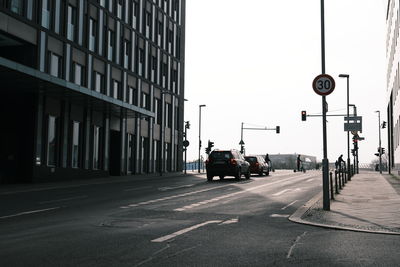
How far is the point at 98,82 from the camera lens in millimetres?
34062

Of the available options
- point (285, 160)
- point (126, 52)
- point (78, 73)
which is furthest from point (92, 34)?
point (285, 160)

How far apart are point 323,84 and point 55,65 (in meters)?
20.2

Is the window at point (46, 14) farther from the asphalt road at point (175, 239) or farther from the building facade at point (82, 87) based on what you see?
the asphalt road at point (175, 239)

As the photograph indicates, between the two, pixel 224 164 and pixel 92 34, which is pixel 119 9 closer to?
pixel 92 34

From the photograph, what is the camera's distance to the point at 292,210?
499 inches

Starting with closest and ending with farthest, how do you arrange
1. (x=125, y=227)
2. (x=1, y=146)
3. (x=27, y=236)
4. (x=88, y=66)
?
(x=27, y=236)
(x=125, y=227)
(x=1, y=146)
(x=88, y=66)

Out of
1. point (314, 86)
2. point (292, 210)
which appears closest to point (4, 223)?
point (292, 210)

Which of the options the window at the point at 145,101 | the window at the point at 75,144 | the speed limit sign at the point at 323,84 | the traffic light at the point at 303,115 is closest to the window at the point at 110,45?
the window at the point at 145,101

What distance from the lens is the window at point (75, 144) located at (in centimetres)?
3025

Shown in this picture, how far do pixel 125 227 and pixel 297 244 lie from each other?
10.9 ft

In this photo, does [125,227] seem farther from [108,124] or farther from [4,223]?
[108,124]

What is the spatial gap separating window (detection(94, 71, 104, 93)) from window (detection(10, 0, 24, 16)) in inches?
344

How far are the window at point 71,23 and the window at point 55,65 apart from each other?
1866mm

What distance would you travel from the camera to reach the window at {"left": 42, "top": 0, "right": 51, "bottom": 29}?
27.2 metres
